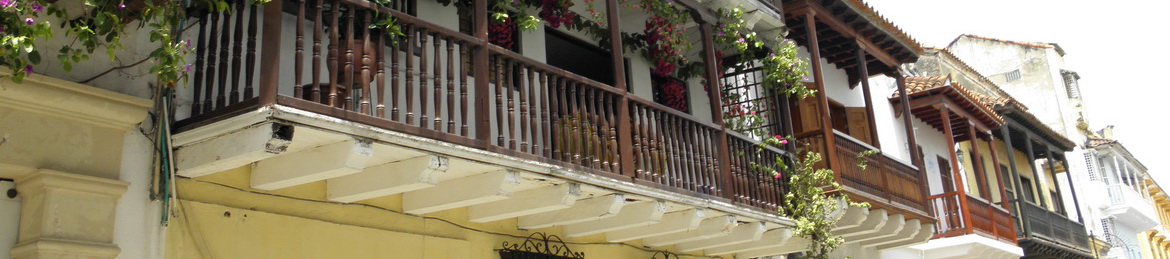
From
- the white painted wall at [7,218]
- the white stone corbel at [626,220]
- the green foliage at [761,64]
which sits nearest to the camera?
the white painted wall at [7,218]

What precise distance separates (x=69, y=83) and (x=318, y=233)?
189cm

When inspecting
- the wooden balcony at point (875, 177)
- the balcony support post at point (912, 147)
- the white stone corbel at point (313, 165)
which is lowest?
the white stone corbel at point (313, 165)

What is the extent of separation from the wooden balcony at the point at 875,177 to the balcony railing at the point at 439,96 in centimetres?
127

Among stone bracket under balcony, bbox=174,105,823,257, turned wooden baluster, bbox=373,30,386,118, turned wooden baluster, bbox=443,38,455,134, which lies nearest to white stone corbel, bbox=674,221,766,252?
stone bracket under balcony, bbox=174,105,823,257

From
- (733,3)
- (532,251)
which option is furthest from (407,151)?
(733,3)

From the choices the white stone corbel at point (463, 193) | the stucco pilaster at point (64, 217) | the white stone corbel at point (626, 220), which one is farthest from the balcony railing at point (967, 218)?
the stucco pilaster at point (64, 217)

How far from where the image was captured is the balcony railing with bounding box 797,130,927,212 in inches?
428

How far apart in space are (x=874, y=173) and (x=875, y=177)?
0.05 m

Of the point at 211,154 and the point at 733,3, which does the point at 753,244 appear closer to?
the point at 733,3

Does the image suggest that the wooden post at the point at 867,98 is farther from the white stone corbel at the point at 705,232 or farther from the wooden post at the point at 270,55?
the wooden post at the point at 270,55

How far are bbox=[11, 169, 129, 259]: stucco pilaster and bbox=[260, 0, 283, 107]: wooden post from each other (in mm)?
1060

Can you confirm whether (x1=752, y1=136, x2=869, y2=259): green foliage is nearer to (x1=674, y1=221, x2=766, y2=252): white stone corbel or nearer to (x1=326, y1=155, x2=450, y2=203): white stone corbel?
(x1=674, y1=221, x2=766, y2=252): white stone corbel

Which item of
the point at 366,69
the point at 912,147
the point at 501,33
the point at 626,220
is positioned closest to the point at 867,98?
the point at 912,147

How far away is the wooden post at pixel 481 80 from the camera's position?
6.09 metres
